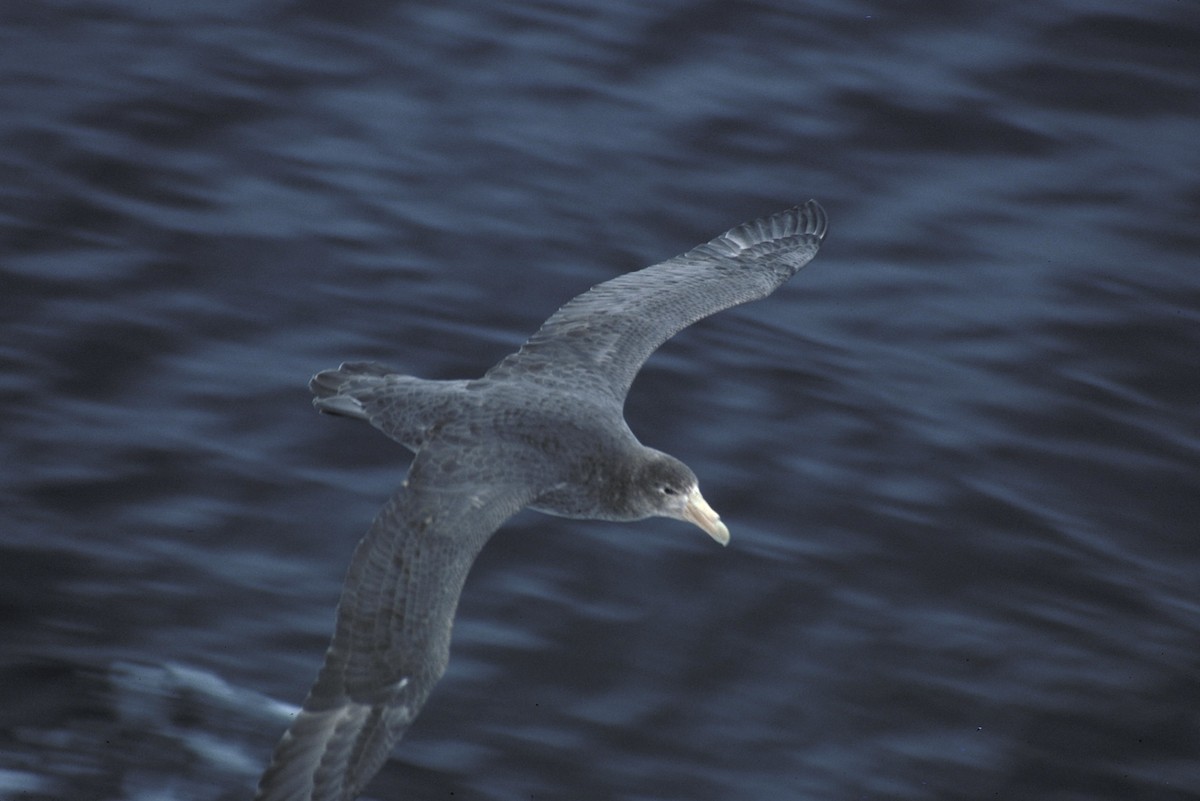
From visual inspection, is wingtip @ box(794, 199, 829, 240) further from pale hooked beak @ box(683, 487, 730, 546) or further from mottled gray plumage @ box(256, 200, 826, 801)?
pale hooked beak @ box(683, 487, 730, 546)

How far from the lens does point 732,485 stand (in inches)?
445

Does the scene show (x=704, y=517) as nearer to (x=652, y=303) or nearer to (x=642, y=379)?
(x=652, y=303)

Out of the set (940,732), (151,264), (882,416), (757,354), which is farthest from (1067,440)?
(151,264)

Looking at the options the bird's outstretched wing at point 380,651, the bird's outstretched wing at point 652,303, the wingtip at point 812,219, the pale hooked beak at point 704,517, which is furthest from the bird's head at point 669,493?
the wingtip at point 812,219

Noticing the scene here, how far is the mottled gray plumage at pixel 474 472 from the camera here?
777cm

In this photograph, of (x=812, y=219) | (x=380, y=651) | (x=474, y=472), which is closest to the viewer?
(x=380, y=651)

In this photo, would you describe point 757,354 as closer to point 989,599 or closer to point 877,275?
point 877,275

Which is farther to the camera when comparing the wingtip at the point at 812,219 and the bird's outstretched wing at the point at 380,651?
the wingtip at the point at 812,219

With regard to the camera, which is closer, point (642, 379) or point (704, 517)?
point (704, 517)

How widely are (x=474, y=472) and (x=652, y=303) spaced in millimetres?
2359

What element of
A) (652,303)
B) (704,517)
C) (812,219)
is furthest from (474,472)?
(812,219)

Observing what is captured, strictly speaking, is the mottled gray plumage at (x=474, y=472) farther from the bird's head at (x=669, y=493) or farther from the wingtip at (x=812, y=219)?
the wingtip at (x=812, y=219)

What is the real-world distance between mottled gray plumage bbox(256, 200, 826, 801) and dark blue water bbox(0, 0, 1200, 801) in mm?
1207

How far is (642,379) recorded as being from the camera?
12172 millimetres
